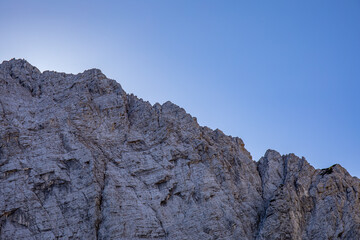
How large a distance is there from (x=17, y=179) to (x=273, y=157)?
145 ft

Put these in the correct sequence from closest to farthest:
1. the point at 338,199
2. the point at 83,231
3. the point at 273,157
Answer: the point at 83,231, the point at 338,199, the point at 273,157

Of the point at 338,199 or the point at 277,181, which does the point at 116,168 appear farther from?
the point at 338,199

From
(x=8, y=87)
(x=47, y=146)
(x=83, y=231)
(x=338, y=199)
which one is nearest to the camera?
(x=83, y=231)

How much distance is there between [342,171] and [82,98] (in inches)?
1864

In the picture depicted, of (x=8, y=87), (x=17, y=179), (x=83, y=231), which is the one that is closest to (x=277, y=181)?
(x=83, y=231)

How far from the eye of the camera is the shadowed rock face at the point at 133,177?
173ft

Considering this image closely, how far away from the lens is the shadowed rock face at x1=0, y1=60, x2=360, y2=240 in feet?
173

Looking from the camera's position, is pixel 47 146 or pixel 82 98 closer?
pixel 47 146

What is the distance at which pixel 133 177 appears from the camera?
Result: 5916 centimetres

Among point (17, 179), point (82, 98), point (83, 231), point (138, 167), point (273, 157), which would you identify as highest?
point (82, 98)

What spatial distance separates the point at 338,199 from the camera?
211ft

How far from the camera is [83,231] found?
51.2m

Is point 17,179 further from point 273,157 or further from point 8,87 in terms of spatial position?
point 273,157

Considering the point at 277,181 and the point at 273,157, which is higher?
the point at 273,157
